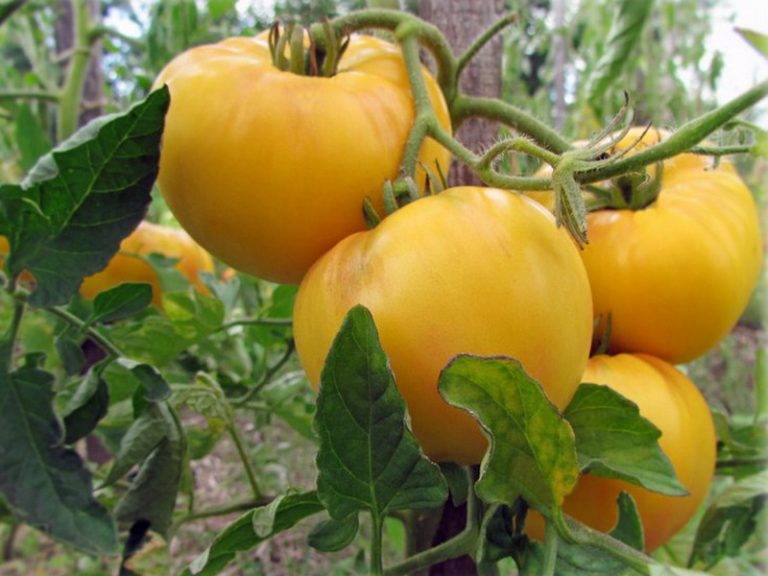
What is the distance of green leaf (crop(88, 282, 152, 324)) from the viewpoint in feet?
1.53

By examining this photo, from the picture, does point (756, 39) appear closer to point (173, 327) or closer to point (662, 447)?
point (662, 447)

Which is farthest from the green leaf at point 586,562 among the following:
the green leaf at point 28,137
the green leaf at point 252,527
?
the green leaf at point 28,137

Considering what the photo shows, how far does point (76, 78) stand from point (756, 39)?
0.84 metres

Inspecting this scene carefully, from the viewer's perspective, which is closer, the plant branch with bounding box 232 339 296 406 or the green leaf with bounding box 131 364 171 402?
the green leaf with bounding box 131 364 171 402

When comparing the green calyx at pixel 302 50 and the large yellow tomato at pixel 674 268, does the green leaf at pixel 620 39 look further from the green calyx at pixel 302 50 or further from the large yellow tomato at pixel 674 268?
the green calyx at pixel 302 50

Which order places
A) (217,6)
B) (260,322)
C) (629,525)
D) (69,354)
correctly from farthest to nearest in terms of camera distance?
(217,6) < (260,322) < (69,354) < (629,525)

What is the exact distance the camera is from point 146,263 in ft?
2.69

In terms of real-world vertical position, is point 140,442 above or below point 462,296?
below

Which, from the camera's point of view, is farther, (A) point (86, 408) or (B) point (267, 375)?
(B) point (267, 375)

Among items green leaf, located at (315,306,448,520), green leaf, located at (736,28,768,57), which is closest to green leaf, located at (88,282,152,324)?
green leaf, located at (315,306,448,520)

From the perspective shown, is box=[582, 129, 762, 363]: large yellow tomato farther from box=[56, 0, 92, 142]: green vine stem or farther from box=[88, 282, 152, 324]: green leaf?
box=[56, 0, 92, 142]: green vine stem

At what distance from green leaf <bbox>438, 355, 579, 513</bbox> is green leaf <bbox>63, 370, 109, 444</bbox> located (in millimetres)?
254

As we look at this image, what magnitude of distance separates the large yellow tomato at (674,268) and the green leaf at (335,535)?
223 millimetres

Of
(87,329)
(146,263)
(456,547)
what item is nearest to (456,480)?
(456,547)
